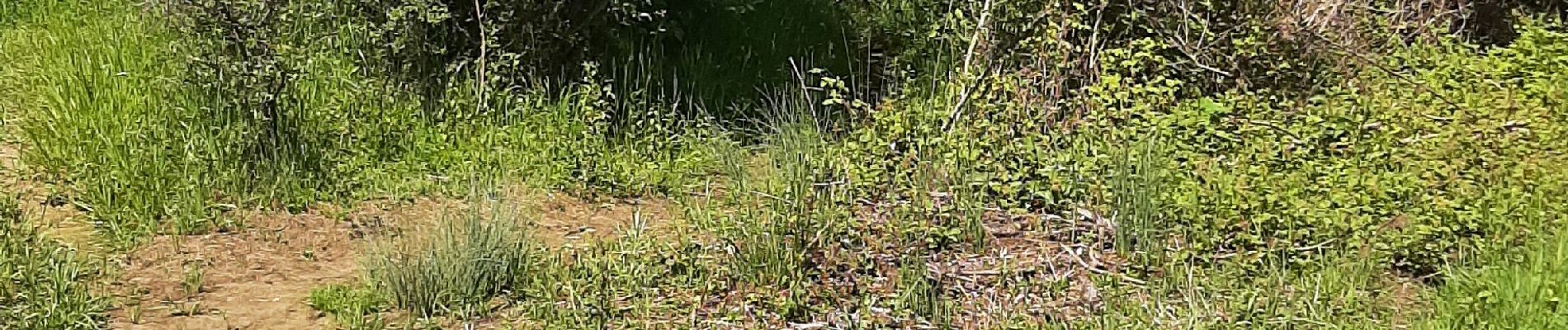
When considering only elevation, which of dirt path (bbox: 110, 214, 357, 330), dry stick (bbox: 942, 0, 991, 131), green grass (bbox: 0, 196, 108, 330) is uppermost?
dry stick (bbox: 942, 0, 991, 131)

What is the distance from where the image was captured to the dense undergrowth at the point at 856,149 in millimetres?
3768

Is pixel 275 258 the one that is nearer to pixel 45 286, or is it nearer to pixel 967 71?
pixel 45 286

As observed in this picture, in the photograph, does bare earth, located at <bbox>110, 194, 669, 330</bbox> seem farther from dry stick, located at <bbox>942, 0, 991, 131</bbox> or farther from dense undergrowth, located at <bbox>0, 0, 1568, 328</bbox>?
dry stick, located at <bbox>942, 0, 991, 131</bbox>

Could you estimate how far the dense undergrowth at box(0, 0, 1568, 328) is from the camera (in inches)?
148

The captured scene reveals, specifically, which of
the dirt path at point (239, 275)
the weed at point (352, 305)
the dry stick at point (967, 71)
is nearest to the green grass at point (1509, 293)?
the dry stick at point (967, 71)

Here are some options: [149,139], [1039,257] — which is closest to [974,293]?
[1039,257]

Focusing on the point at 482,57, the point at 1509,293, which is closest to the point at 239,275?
the point at 482,57

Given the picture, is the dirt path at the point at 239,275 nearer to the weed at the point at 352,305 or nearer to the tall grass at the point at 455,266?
the weed at the point at 352,305

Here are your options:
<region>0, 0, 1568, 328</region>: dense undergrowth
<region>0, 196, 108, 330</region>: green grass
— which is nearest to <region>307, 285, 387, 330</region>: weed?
<region>0, 0, 1568, 328</region>: dense undergrowth

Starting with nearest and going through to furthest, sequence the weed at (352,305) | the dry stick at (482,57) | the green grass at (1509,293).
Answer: the green grass at (1509,293) < the weed at (352,305) < the dry stick at (482,57)

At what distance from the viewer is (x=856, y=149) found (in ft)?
15.4

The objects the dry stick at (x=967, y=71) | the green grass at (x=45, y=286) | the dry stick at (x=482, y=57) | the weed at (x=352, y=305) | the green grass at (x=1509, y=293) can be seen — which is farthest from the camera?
the dry stick at (x=482, y=57)

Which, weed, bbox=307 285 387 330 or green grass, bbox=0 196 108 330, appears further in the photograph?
weed, bbox=307 285 387 330

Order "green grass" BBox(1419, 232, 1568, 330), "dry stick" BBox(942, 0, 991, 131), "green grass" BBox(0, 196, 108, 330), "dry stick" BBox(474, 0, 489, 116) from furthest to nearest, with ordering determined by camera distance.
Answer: "dry stick" BBox(474, 0, 489, 116) < "dry stick" BBox(942, 0, 991, 131) < "green grass" BBox(0, 196, 108, 330) < "green grass" BBox(1419, 232, 1568, 330)
